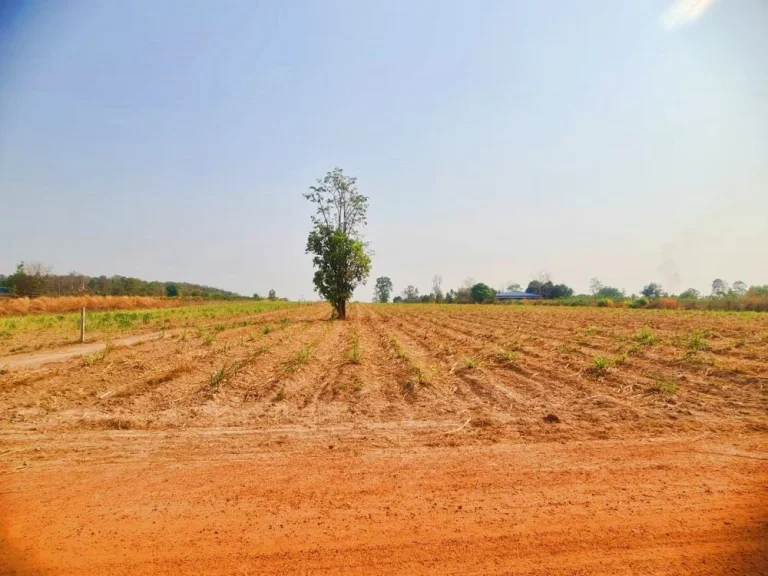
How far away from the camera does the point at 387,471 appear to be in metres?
4.32

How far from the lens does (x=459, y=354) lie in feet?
40.3

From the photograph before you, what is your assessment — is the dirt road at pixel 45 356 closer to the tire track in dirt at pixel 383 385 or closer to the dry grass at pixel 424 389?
the dry grass at pixel 424 389

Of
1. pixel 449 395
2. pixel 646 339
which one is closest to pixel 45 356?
pixel 449 395

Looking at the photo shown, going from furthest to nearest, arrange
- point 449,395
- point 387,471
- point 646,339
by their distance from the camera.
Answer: point 646,339 → point 449,395 → point 387,471

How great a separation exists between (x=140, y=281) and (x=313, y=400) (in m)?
94.2

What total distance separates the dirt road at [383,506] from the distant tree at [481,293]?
298 feet

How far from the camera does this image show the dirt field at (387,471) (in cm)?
292

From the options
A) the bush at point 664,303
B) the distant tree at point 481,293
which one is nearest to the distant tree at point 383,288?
the distant tree at point 481,293

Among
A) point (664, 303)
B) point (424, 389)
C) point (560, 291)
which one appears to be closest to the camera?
point (424, 389)

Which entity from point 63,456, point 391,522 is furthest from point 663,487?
point 63,456

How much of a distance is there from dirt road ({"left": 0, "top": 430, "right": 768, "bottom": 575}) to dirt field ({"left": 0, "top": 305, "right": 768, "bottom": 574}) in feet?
0.06

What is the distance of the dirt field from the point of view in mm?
2922

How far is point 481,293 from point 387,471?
94.5 m

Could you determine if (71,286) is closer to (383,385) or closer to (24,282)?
(24,282)
